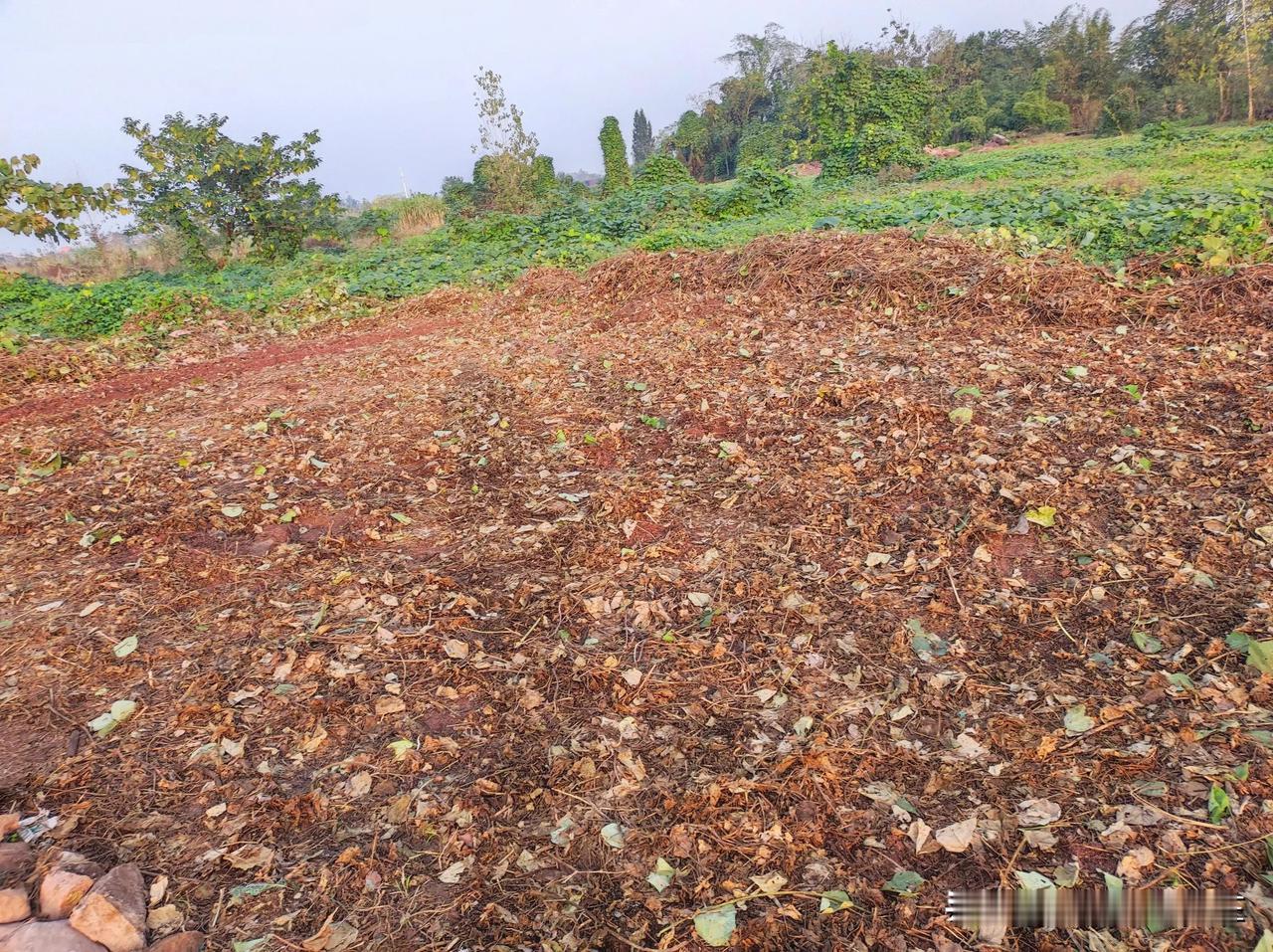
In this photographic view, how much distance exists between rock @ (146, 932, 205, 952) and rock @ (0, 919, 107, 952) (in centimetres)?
12

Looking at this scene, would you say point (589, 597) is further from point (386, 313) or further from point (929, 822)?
point (386, 313)

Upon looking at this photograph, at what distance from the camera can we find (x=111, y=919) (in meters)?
1.73

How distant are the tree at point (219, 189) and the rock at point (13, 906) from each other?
1386cm

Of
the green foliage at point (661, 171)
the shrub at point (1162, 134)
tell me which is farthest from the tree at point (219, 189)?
the shrub at point (1162, 134)

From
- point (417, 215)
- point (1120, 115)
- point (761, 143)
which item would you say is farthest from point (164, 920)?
point (761, 143)

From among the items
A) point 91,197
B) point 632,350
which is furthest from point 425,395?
point 91,197

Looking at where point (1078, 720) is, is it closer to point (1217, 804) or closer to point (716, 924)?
point (1217, 804)

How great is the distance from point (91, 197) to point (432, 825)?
797 centimetres

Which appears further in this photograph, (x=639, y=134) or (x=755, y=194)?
(x=639, y=134)

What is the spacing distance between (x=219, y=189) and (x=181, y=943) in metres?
14.6

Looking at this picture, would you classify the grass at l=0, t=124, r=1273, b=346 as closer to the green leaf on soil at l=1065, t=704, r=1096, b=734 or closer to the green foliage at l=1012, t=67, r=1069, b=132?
the green leaf on soil at l=1065, t=704, r=1096, b=734

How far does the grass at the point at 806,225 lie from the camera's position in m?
6.60

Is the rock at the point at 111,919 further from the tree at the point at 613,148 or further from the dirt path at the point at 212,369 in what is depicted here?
the tree at the point at 613,148

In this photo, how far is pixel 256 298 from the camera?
991 centimetres
